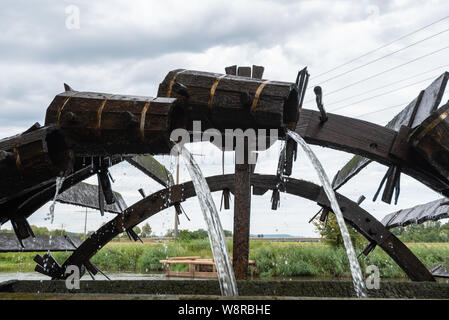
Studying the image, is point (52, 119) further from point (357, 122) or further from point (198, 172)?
point (357, 122)

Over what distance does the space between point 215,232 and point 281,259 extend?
52.1ft

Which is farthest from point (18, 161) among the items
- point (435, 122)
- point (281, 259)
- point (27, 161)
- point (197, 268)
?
point (281, 259)

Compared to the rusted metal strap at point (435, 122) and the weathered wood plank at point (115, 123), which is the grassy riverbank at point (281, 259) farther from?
the weathered wood plank at point (115, 123)

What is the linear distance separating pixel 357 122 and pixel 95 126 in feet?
11.7

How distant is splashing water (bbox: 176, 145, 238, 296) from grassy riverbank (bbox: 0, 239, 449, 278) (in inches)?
599

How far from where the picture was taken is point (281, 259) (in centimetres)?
1875

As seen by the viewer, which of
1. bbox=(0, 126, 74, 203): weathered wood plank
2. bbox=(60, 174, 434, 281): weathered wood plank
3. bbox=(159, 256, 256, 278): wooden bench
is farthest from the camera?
bbox=(159, 256, 256, 278): wooden bench

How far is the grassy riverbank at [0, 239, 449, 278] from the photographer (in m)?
18.3

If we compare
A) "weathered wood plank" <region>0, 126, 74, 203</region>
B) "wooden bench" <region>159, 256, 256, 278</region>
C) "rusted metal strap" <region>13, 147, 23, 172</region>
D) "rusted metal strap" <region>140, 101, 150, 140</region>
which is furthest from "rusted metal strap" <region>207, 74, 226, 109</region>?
"wooden bench" <region>159, 256, 256, 278</region>

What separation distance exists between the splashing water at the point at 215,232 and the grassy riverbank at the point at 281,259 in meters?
15.2

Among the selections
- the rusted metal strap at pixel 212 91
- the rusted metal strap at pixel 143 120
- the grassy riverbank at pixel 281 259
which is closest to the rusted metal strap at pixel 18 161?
the rusted metal strap at pixel 143 120

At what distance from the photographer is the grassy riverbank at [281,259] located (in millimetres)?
18344

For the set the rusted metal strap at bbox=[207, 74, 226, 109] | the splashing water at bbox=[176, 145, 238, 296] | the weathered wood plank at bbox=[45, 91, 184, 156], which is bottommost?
the splashing water at bbox=[176, 145, 238, 296]

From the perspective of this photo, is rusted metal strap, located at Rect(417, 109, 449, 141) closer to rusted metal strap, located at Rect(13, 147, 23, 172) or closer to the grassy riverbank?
rusted metal strap, located at Rect(13, 147, 23, 172)
